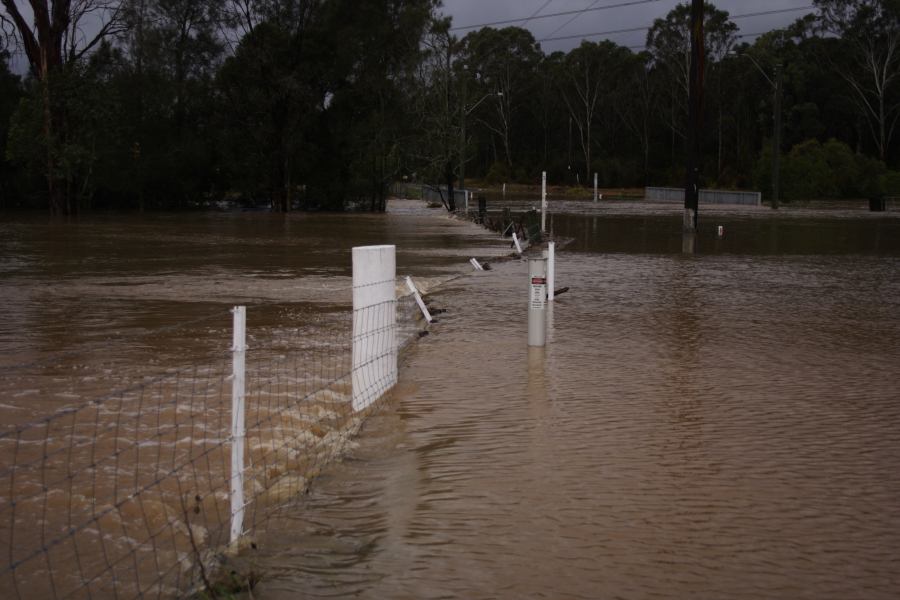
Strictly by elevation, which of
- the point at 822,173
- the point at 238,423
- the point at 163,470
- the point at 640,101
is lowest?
the point at 163,470

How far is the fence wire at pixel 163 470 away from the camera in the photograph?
18.6 ft

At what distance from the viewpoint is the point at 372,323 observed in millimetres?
9633

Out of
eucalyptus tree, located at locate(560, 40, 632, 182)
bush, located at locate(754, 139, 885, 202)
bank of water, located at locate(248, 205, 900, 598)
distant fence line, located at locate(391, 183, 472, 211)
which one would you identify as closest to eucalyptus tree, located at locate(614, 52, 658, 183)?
eucalyptus tree, located at locate(560, 40, 632, 182)

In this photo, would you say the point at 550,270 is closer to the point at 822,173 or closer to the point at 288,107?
the point at 288,107

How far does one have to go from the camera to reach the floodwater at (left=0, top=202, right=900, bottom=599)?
5.50 m

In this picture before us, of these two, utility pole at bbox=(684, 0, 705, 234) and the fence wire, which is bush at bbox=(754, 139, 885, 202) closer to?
utility pole at bbox=(684, 0, 705, 234)

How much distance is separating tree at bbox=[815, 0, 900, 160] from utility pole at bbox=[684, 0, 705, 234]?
148ft

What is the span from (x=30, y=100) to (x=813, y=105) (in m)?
54.0

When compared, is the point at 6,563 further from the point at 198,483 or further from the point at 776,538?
the point at 776,538

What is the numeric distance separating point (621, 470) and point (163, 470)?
10.4 feet

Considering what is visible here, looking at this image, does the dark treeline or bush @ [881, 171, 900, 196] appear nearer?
the dark treeline

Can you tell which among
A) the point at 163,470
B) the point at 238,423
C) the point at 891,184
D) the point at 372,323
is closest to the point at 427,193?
the point at 891,184

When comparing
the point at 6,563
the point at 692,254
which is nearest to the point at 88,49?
the point at 692,254

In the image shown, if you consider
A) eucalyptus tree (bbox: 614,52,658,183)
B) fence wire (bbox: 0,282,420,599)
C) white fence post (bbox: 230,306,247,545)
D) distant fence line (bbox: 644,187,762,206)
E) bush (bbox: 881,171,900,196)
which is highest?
eucalyptus tree (bbox: 614,52,658,183)
